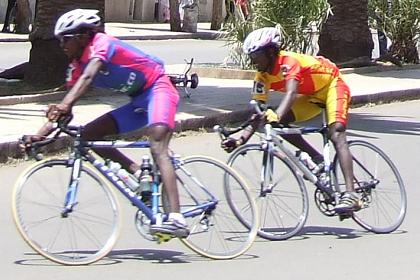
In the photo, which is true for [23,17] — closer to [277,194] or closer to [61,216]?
[277,194]

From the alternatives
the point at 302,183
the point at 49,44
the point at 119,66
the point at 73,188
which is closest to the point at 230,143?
the point at 302,183

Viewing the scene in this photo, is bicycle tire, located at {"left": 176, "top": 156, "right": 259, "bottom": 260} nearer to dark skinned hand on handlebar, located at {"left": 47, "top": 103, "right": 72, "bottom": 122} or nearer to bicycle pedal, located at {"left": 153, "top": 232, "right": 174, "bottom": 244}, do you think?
bicycle pedal, located at {"left": 153, "top": 232, "right": 174, "bottom": 244}

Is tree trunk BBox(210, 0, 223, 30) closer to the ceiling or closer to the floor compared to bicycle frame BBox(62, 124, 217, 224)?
closer to the floor

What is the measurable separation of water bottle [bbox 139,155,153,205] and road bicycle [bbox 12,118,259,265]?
15mm

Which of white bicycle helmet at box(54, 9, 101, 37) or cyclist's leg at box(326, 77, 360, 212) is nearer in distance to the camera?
white bicycle helmet at box(54, 9, 101, 37)

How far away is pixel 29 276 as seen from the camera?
6.64m

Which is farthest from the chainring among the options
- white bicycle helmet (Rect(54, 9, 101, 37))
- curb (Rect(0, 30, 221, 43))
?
curb (Rect(0, 30, 221, 43))

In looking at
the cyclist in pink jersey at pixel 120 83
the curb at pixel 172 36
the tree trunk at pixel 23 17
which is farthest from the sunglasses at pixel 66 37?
the tree trunk at pixel 23 17

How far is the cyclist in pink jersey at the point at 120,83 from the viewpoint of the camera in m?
6.71

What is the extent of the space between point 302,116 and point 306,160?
1.30 feet

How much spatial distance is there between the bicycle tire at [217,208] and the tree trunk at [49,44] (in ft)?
27.8

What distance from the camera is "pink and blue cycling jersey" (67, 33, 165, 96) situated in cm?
677

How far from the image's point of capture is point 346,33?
2048cm

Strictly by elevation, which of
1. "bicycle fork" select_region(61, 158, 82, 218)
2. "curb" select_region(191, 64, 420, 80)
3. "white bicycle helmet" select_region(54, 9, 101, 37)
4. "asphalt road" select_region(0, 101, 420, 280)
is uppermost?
"white bicycle helmet" select_region(54, 9, 101, 37)
